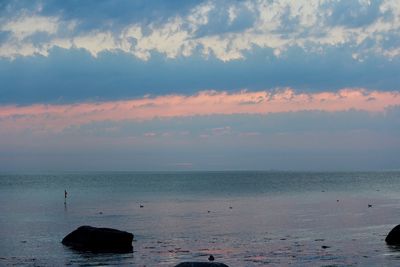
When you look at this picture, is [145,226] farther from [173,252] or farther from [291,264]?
[291,264]

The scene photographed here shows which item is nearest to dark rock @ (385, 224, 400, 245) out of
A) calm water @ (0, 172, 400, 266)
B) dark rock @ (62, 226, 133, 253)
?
calm water @ (0, 172, 400, 266)

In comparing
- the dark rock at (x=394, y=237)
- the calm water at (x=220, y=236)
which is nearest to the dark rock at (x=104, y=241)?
the calm water at (x=220, y=236)

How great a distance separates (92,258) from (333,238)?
2460 centimetres

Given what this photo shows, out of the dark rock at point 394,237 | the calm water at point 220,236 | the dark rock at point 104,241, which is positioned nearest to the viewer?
the calm water at point 220,236

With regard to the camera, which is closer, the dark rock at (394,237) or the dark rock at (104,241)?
the dark rock at (104,241)

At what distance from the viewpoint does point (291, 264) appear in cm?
4188

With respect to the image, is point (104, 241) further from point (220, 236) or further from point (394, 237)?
point (394, 237)

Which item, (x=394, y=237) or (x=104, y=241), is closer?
(x=104, y=241)

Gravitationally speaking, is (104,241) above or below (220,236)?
above

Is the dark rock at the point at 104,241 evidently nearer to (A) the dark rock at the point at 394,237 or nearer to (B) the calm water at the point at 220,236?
(B) the calm water at the point at 220,236

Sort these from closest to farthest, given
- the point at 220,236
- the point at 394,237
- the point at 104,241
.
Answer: the point at 104,241 < the point at 394,237 < the point at 220,236

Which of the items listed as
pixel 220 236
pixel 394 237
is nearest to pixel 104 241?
pixel 220 236

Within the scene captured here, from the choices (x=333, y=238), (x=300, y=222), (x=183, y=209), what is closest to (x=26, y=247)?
(x=333, y=238)

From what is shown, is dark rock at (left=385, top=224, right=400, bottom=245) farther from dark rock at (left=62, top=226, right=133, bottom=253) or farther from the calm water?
dark rock at (left=62, top=226, right=133, bottom=253)
